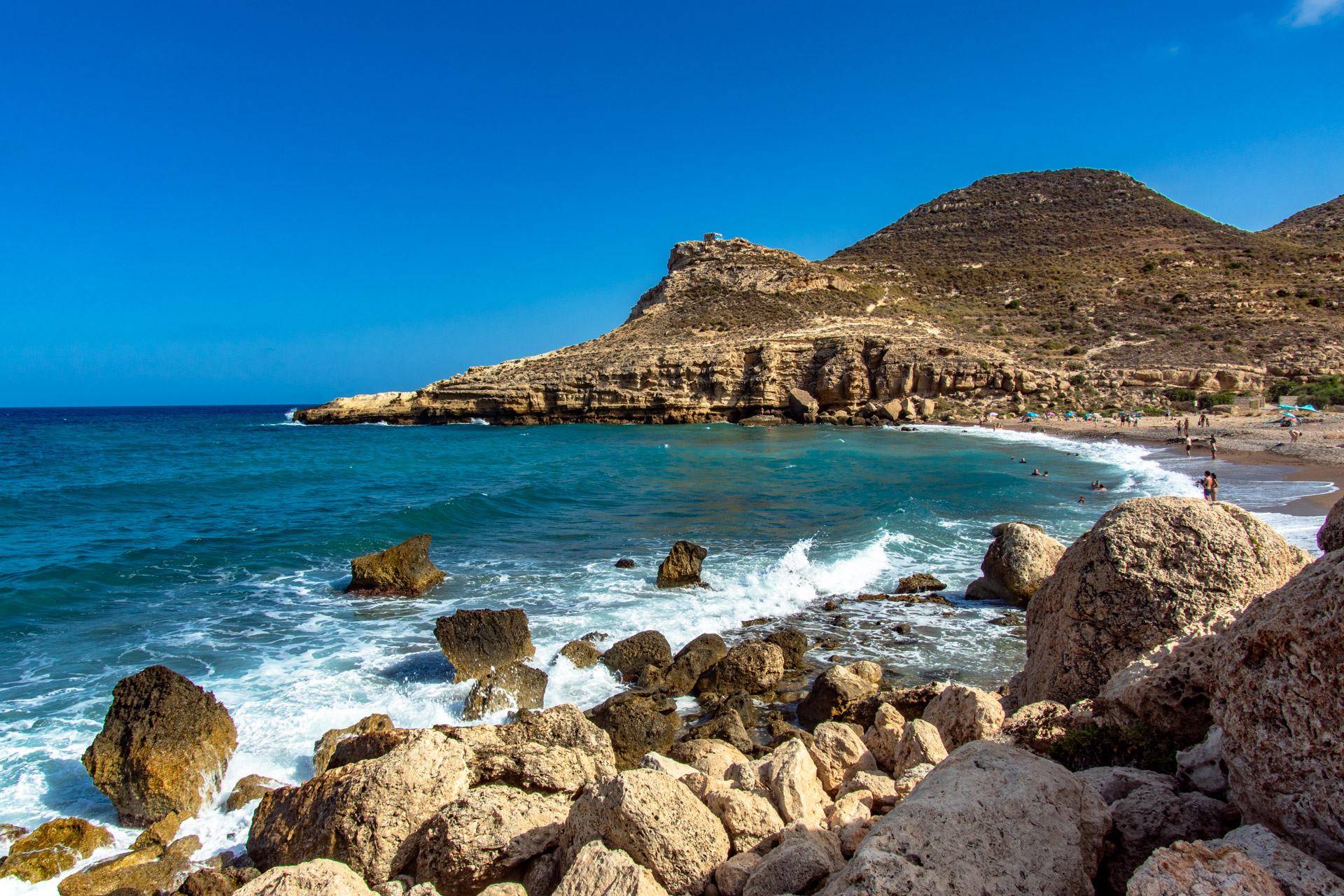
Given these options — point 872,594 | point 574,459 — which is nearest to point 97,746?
point 872,594

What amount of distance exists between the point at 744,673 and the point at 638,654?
1566 millimetres

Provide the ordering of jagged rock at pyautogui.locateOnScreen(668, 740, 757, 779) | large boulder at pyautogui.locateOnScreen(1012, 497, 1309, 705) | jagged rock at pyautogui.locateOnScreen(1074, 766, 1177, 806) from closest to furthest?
jagged rock at pyautogui.locateOnScreen(1074, 766, 1177, 806), large boulder at pyautogui.locateOnScreen(1012, 497, 1309, 705), jagged rock at pyautogui.locateOnScreen(668, 740, 757, 779)

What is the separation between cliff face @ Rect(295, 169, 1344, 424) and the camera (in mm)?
51219

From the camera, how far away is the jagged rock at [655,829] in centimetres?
359

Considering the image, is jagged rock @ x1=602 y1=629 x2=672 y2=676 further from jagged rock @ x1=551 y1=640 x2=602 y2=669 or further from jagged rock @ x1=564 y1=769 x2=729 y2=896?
jagged rock @ x1=564 y1=769 x2=729 y2=896

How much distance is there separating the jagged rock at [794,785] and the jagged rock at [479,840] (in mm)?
1420

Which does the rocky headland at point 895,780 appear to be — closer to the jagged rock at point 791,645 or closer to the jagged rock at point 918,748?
the jagged rock at point 918,748

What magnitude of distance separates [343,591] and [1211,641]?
13.6 metres

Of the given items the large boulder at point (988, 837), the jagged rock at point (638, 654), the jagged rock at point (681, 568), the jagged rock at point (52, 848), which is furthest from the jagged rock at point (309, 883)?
the jagged rock at point (681, 568)

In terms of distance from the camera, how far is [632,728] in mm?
7109

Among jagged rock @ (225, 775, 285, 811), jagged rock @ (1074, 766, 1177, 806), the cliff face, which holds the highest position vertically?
the cliff face

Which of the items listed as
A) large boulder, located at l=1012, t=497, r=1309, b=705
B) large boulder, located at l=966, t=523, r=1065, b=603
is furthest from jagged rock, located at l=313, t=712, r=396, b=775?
large boulder, located at l=966, t=523, r=1065, b=603

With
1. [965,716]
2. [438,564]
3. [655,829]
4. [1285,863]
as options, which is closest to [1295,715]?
[1285,863]

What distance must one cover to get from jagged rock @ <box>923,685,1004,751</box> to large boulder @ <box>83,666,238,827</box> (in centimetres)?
689
